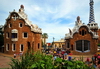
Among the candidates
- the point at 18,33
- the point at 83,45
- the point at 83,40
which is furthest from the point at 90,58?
the point at 18,33

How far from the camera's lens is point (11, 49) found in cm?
2170

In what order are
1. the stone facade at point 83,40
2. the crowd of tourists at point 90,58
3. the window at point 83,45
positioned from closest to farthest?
1. the crowd of tourists at point 90,58
2. the stone facade at point 83,40
3. the window at point 83,45

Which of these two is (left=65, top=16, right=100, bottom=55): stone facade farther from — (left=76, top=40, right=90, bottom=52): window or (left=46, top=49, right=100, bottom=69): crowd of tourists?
(left=46, top=49, right=100, bottom=69): crowd of tourists

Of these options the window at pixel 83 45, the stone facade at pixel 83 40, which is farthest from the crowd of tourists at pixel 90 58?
the window at pixel 83 45

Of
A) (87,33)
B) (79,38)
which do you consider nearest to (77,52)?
(79,38)

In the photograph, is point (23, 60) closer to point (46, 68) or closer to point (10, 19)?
point (46, 68)

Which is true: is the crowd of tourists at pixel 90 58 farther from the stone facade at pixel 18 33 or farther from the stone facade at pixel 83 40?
the stone facade at pixel 18 33

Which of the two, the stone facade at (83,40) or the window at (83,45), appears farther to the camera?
the window at (83,45)

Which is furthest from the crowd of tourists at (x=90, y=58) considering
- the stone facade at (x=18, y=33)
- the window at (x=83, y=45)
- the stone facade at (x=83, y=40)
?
the stone facade at (x=18, y=33)

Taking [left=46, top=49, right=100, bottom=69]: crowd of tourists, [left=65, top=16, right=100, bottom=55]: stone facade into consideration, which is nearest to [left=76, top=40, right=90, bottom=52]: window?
[left=65, top=16, right=100, bottom=55]: stone facade

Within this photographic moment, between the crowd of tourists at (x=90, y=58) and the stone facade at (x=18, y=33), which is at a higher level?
the stone facade at (x=18, y=33)

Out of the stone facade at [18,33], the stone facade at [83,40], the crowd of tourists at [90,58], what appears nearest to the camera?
the crowd of tourists at [90,58]

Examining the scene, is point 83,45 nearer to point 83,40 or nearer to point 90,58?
point 83,40

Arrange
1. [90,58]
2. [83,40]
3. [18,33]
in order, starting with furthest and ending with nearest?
[83,40] → [18,33] → [90,58]
